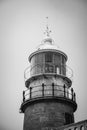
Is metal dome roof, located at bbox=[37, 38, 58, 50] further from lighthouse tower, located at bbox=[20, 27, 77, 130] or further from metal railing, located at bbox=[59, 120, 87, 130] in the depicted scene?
metal railing, located at bbox=[59, 120, 87, 130]

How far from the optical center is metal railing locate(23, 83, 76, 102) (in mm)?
20953

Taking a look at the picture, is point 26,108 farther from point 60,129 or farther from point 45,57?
point 60,129

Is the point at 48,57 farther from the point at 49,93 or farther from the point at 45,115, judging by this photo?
the point at 45,115

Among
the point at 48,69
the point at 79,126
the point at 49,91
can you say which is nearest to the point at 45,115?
the point at 49,91

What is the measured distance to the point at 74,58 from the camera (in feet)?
99.8

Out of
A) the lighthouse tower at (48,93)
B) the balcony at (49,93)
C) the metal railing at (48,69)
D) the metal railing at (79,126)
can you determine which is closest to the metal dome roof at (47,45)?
the lighthouse tower at (48,93)

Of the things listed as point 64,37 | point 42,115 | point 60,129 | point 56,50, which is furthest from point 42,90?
point 64,37

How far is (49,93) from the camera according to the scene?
2105cm

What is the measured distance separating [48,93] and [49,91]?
14 centimetres

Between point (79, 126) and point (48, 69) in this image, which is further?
point (48, 69)

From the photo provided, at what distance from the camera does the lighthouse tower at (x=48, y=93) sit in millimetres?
20359

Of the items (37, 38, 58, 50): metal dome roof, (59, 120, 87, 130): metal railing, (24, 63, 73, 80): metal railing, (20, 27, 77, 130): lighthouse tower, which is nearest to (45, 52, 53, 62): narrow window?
(20, 27, 77, 130): lighthouse tower

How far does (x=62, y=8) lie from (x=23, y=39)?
7483mm

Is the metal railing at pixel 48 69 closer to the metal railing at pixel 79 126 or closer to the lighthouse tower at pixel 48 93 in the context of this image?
the lighthouse tower at pixel 48 93
